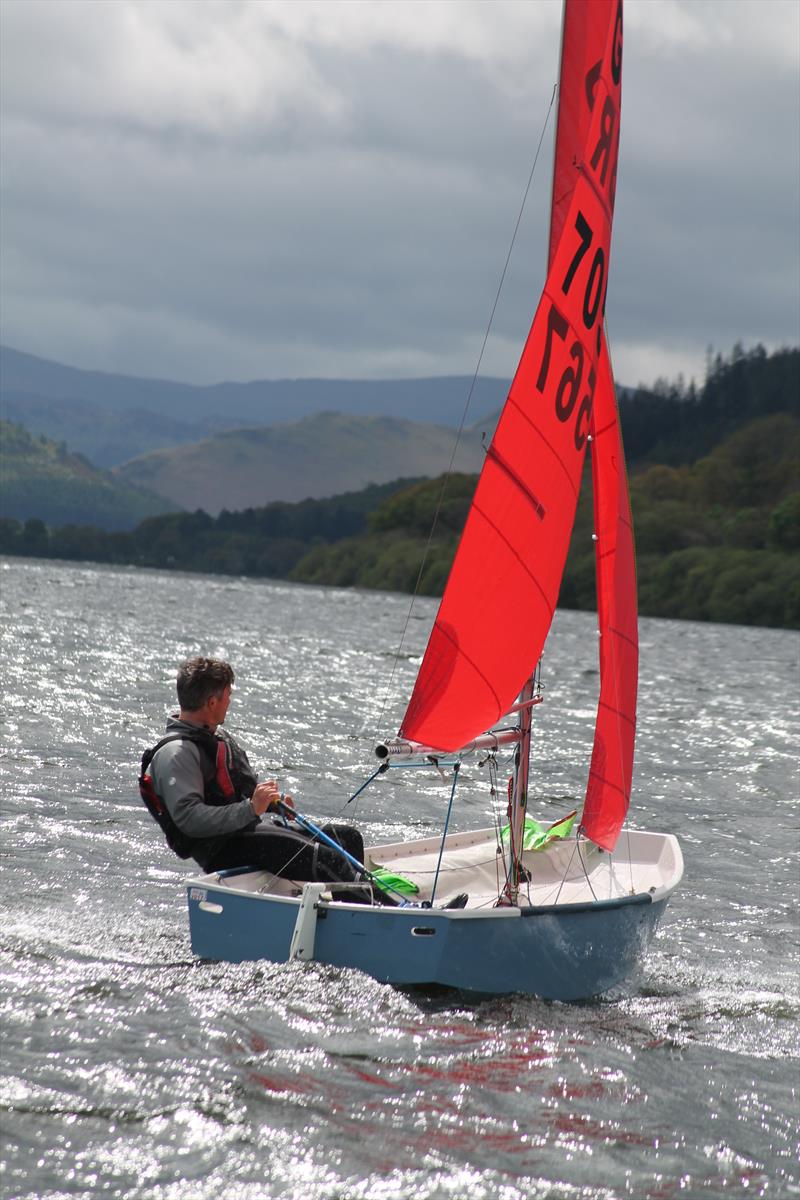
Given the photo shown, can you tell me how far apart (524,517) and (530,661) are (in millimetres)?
963

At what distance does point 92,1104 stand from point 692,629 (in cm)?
8912

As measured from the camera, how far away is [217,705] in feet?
28.2

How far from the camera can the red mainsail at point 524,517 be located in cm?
888

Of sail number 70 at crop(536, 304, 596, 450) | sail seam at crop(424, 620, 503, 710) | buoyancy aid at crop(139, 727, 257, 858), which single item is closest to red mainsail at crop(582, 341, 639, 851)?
sail number 70 at crop(536, 304, 596, 450)

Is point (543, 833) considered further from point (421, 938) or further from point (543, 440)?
point (543, 440)

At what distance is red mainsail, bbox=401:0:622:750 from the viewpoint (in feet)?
29.1

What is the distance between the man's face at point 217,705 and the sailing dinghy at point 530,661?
999 mm

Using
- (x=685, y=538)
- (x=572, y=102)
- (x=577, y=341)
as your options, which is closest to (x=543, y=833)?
(x=577, y=341)

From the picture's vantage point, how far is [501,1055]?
313 inches

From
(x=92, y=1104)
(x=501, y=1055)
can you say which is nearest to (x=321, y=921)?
(x=501, y=1055)

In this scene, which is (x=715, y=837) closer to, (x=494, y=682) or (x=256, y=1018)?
(x=494, y=682)

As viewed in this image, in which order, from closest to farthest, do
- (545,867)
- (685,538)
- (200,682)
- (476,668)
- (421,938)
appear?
(421,938) < (200,682) < (476,668) < (545,867) < (685,538)

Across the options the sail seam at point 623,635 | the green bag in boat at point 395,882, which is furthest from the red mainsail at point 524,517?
the green bag in boat at point 395,882

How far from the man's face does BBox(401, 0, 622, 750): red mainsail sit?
115 centimetres
